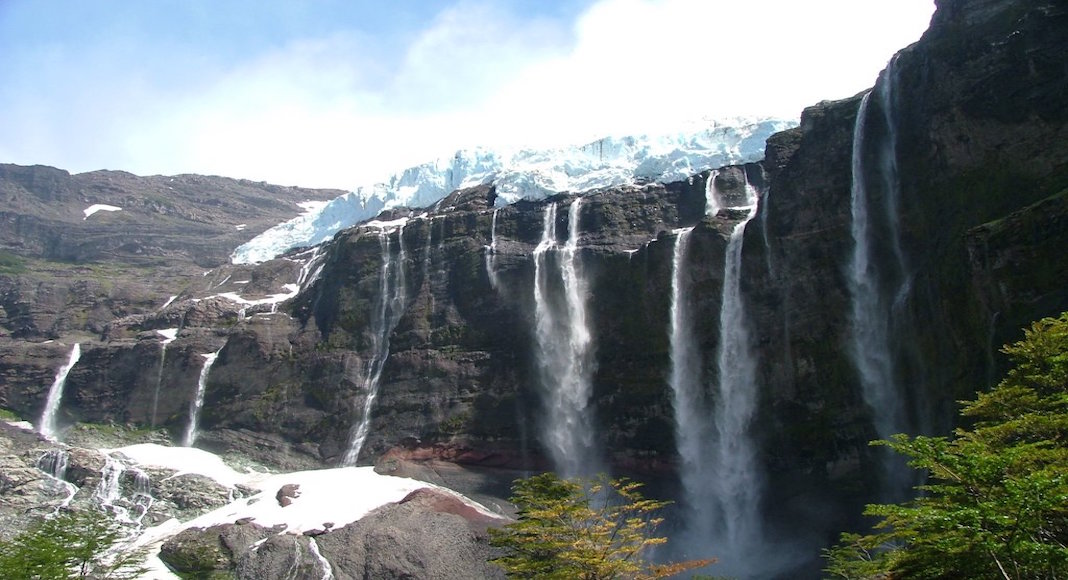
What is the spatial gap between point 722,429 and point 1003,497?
4010 cm

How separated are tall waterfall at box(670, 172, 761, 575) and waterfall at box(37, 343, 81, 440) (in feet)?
158

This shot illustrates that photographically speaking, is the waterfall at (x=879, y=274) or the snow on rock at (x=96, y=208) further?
the snow on rock at (x=96, y=208)

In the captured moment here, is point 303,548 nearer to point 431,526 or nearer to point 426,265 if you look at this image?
point 431,526

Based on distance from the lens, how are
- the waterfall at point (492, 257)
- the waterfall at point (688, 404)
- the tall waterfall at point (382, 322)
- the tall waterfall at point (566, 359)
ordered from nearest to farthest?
the waterfall at point (688, 404)
the tall waterfall at point (566, 359)
the tall waterfall at point (382, 322)
the waterfall at point (492, 257)

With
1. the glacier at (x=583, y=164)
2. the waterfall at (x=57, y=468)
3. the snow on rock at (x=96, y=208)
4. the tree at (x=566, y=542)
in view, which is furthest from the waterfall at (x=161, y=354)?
the snow on rock at (x=96, y=208)

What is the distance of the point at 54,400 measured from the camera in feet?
231

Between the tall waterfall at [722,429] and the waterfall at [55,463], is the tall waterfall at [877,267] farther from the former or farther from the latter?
the waterfall at [55,463]

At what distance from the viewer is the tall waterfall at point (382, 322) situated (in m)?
63.1

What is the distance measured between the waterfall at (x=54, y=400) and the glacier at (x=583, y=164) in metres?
45.9

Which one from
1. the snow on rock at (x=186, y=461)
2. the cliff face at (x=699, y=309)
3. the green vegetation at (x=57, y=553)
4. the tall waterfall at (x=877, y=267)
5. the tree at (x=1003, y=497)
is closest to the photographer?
the tree at (x=1003, y=497)

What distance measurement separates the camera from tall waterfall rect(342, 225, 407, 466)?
207 ft

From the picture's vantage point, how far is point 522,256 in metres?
68.3

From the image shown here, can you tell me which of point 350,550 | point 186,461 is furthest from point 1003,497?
point 186,461

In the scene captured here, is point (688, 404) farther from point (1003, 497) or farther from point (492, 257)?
point (1003, 497)
